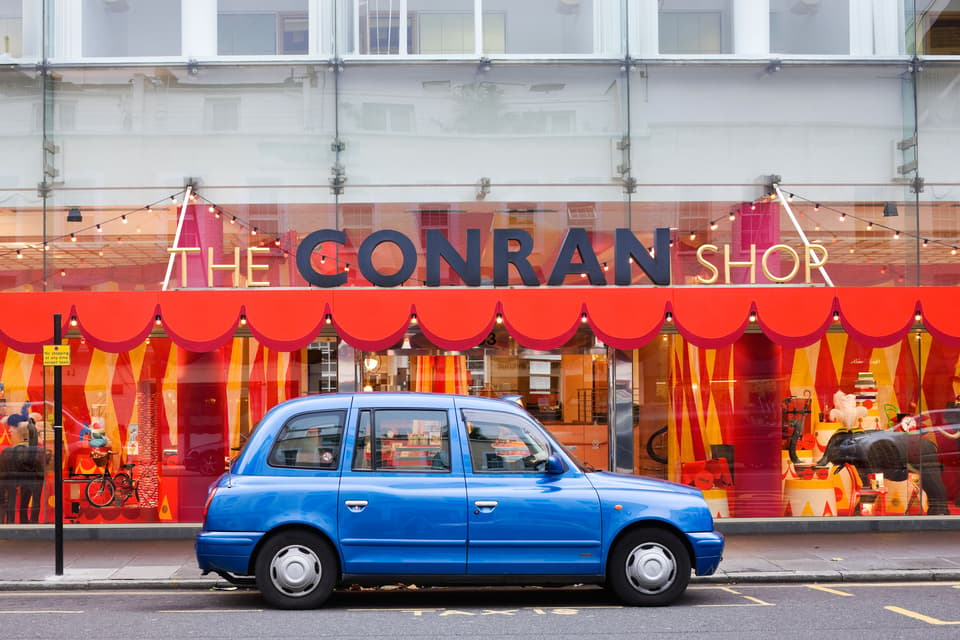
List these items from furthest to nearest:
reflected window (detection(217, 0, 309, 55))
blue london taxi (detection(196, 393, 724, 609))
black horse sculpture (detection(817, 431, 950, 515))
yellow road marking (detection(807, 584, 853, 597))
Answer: reflected window (detection(217, 0, 309, 55)), black horse sculpture (detection(817, 431, 950, 515)), yellow road marking (detection(807, 584, 853, 597)), blue london taxi (detection(196, 393, 724, 609))

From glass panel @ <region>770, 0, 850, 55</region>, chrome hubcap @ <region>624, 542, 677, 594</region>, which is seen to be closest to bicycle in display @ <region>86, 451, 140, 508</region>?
chrome hubcap @ <region>624, 542, 677, 594</region>

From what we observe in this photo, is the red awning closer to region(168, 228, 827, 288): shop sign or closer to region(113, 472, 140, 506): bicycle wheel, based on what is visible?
region(168, 228, 827, 288): shop sign

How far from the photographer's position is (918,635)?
26.3ft

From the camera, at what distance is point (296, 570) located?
9078mm

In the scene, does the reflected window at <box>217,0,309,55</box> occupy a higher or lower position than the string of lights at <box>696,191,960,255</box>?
higher

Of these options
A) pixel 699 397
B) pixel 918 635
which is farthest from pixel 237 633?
pixel 699 397

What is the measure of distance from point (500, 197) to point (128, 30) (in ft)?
19.6

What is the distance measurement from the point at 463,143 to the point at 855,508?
25.4ft

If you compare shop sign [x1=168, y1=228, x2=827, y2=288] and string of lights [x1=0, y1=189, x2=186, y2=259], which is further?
string of lights [x1=0, y1=189, x2=186, y2=259]

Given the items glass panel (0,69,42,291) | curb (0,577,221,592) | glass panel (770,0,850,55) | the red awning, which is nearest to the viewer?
curb (0,577,221,592)

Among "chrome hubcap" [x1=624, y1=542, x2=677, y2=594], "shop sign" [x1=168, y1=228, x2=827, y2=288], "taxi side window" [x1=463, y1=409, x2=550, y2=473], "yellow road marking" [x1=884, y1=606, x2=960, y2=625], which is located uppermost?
"shop sign" [x1=168, y1=228, x2=827, y2=288]

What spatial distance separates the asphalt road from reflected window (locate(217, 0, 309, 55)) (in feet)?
27.0

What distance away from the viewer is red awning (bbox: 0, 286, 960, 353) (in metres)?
12.8

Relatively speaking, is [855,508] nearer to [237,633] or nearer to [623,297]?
[623,297]
